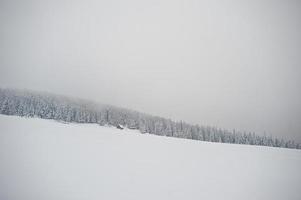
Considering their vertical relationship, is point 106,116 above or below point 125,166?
above

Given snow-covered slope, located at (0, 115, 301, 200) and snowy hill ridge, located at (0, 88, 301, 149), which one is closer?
snow-covered slope, located at (0, 115, 301, 200)

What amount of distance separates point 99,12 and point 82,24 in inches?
9.8

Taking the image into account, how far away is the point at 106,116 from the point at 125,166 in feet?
2.67

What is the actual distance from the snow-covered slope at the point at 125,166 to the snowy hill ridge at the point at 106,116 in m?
0.10

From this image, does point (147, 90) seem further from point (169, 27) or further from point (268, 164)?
Answer: point (268, 164)

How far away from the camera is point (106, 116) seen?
122 inches

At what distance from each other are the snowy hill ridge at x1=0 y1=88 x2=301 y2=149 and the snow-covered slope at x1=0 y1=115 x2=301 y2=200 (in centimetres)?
10

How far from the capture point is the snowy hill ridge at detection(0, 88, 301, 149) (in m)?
2.84

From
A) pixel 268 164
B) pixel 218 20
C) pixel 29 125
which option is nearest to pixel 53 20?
pixel 29 125

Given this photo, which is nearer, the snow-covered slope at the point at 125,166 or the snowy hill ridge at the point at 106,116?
the snow-covered slope at the point at 125,166

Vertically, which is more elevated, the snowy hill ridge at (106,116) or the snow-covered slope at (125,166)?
the snowy hill ridge at (106,116)

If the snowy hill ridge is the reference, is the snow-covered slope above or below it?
below

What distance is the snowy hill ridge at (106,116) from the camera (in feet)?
9.33

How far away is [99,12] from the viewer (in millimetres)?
3230
